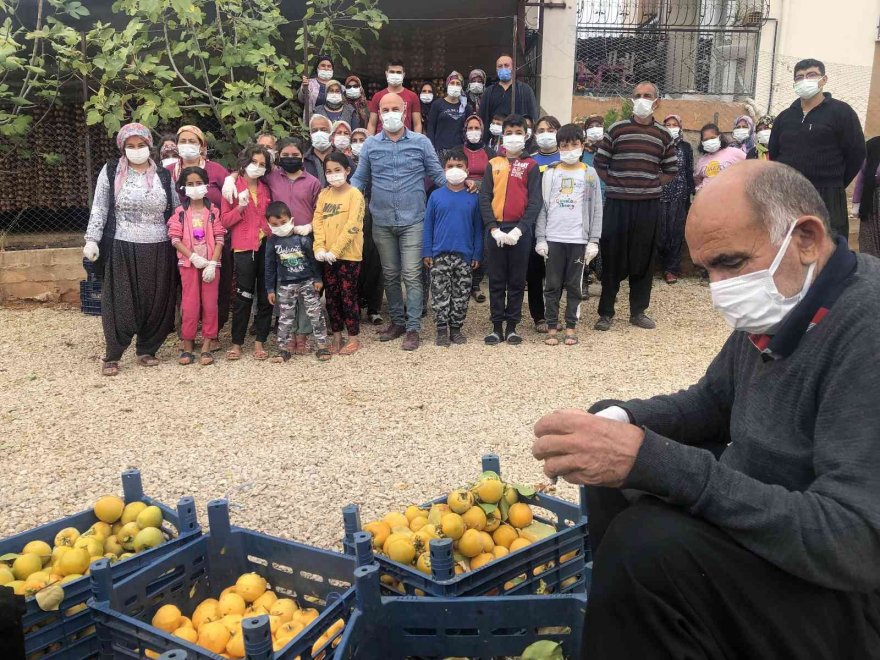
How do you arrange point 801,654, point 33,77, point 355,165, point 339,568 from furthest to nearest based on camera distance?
1. point 33,77
2. point 355,165
3. point 339,568
4. point 801,654

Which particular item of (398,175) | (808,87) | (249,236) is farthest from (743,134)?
(249,236)

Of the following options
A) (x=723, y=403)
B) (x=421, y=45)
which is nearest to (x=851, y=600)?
(x=723, y=403)

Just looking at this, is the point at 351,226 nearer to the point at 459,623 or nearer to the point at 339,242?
the point at 339,242

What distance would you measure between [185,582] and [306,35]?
7156 mm

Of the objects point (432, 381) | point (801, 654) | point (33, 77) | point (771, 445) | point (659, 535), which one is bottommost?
point (432, 381)

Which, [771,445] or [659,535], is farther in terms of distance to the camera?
[771,445]

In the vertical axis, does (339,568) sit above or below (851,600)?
below

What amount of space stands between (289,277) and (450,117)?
3078 mm

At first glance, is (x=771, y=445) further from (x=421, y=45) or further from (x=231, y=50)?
(x=421, y=45)

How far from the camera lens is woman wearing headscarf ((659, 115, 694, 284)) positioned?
28.5 feet

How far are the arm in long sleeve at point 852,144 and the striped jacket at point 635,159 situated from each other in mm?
1388

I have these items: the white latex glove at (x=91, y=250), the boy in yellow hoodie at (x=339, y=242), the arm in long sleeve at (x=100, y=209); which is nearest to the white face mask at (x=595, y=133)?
the boy in yellow hoodie at (x=339, y=242)

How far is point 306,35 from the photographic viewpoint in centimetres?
845

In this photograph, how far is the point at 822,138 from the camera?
21.0 ft
